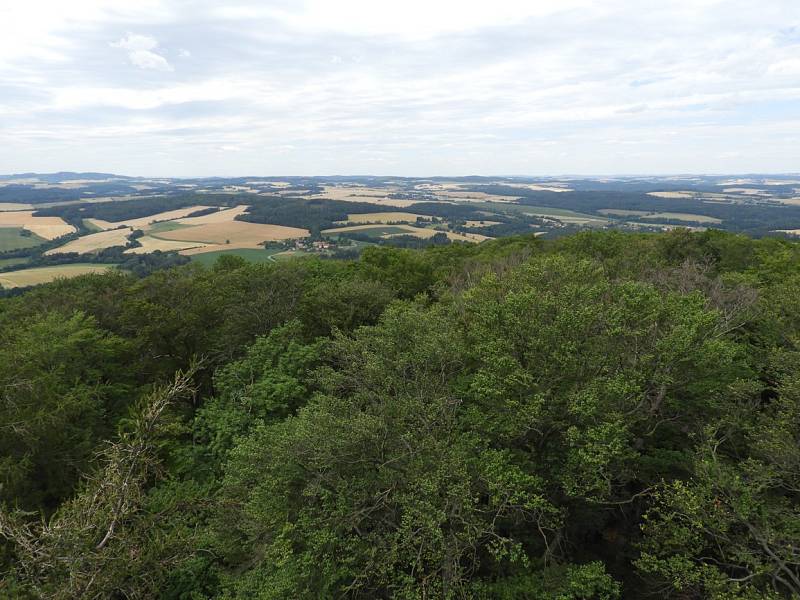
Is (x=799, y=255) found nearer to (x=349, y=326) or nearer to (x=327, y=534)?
(x=349, y=326)

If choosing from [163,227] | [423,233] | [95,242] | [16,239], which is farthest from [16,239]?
[423,233]

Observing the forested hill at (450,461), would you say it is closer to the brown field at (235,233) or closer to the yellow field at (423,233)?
the brown field at (235,233)

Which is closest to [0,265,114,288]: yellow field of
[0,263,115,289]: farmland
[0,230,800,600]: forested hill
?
[0,263,115,289]: farmland

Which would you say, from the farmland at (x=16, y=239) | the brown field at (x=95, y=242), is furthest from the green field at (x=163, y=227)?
the farmland at (x=16, y=239)

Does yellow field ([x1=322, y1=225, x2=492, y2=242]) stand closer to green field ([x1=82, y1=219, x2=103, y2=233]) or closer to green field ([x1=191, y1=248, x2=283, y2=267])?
green field ([x1=191, y1=248, x2=283, y2=267])

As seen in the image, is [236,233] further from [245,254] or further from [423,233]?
[423,233]
